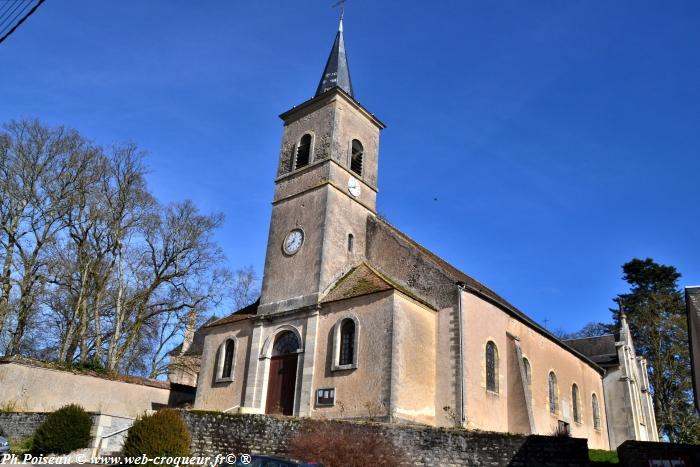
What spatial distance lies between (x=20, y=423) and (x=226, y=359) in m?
7.83

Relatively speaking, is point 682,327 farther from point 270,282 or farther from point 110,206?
point 110,206

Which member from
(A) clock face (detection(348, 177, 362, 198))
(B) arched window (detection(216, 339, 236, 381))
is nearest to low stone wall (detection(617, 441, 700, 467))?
(A) clock face (detection(348, 177, 362, 198))

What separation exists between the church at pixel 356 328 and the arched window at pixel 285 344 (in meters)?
0.05

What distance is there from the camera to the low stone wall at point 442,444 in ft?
43.0

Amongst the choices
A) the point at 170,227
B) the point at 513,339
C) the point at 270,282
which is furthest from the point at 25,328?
the point at 513,339

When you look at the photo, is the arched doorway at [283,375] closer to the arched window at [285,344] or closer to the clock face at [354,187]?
the arched window at [285,344]

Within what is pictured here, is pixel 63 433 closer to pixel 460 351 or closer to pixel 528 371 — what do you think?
pixel 460 351

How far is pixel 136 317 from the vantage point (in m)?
31.4

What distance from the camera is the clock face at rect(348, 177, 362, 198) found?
Answer: 25281 millimetres

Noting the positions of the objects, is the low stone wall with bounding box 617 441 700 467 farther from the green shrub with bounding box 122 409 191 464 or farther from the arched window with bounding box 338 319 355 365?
the green shrub with bounding box 122 409 191 464

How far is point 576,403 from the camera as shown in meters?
29.8

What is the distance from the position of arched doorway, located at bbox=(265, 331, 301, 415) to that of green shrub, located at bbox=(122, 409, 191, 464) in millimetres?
6099

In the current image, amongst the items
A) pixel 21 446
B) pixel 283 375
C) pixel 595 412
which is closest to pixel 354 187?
pixel 283 375

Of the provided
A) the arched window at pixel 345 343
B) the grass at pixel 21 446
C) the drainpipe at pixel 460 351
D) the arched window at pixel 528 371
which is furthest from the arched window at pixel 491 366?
the grass at pixel 21 446
